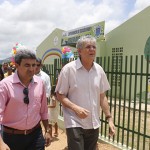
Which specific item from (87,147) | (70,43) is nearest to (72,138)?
(87,147)

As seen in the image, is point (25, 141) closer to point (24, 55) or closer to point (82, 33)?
point (24, 55)

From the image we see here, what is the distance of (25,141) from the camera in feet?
9.53

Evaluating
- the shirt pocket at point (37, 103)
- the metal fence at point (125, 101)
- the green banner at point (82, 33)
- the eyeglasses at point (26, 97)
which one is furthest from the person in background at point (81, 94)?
the green banner at point (82, 33)

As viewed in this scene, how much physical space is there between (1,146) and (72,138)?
0.91 meters

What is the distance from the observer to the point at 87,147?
11.0 ft

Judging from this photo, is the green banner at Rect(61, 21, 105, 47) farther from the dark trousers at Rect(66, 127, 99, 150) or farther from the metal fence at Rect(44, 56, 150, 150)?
the dark trousers at Rect(66, 127, 99, 150)

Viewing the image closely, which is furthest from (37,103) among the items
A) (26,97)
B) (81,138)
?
(81,138)

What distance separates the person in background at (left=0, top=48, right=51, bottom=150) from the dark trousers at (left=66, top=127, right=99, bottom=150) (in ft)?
1.28

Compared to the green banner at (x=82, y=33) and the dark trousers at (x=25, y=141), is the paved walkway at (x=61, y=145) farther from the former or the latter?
the green banner at (x=82, y=33)

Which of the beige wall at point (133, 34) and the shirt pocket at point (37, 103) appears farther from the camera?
the beige wall at point (133, 34)

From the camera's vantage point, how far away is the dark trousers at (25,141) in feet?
9.39

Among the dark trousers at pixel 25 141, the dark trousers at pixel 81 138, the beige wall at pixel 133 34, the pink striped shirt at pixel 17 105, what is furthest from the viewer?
the beige wall at pixel 133 34

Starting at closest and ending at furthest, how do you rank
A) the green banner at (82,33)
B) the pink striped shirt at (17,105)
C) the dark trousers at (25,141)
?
the pink striped shirt at (17,105) < the dark trousers at (25,141) < the green banner at (82,33)

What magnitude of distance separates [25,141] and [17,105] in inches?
16.2
